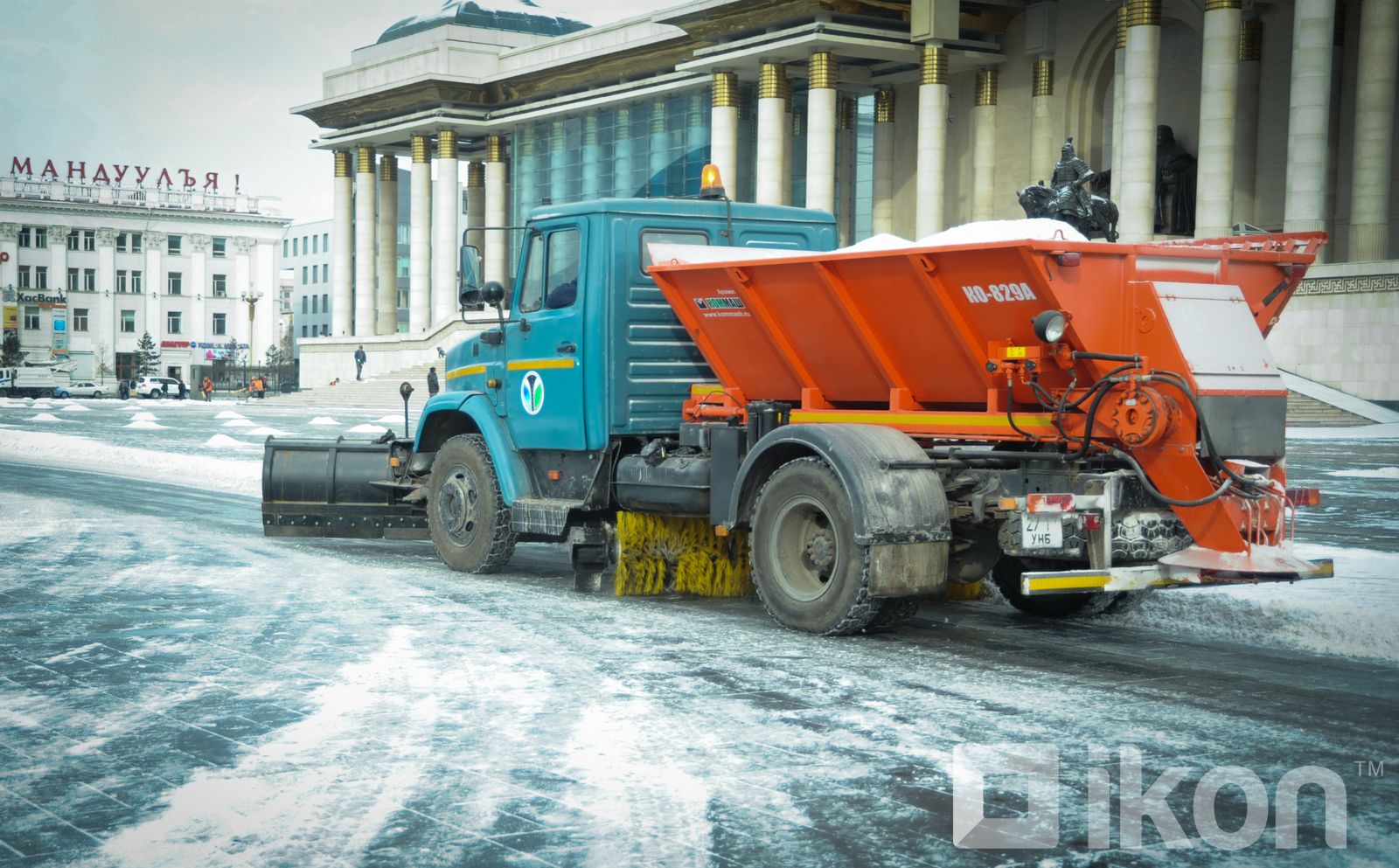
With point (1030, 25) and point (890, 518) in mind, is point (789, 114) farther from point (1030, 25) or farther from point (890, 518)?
point (890, 518)

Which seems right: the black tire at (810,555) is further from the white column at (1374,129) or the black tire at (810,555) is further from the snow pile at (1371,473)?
the white column at (1374,129)

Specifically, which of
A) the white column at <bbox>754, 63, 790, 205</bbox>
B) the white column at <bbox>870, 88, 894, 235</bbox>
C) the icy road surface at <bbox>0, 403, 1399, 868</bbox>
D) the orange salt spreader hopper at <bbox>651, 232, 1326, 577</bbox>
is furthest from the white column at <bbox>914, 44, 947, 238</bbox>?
the orange salt spreader hopper at <bbox>651, 232, 1326, 577</bbox>

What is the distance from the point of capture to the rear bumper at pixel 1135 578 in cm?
740

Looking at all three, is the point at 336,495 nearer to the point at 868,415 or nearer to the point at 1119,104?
the point at 868,415

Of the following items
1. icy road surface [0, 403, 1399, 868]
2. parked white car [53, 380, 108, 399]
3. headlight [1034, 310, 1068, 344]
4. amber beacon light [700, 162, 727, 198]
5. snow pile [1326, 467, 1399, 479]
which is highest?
amber beacon light [700, 162, 727, 198]

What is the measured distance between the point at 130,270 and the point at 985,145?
92.0 metres

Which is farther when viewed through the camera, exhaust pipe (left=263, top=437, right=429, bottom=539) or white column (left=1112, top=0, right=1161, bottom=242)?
white column (left=1112, top=0, right=1161, bottom=242)

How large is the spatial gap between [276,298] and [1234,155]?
101 m

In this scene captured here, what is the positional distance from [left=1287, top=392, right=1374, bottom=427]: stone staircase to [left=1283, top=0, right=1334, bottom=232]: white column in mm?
5485

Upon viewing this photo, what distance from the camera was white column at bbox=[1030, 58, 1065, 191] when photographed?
48344mm

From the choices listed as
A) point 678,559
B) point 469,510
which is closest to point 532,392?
point 469,510

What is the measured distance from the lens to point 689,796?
197 inches

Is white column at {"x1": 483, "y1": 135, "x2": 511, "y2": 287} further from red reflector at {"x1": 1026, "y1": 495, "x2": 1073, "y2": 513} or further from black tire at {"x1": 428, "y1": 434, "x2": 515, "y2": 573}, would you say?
red reflector at {"x1": 1026, "y1": 495, "x2": 1073, "y2": 513}

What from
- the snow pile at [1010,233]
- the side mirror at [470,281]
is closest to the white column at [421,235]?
the side mirror at [470,281]
